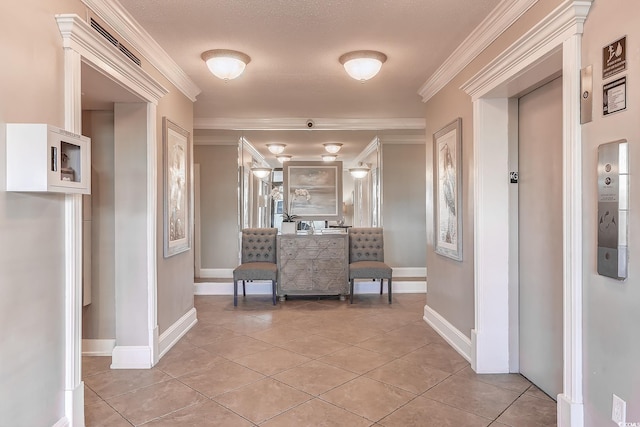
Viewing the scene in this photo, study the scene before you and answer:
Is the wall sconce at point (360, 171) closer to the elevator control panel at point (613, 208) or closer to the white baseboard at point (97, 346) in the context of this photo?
the white baseboard at point (97, 346)

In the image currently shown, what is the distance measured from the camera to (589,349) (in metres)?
1.98

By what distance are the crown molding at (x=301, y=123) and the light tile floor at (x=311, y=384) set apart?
306cm

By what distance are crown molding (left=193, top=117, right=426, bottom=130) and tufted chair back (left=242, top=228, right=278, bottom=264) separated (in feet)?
5.45

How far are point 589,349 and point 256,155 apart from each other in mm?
6145

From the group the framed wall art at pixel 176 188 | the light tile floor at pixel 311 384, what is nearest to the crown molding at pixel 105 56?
the framed wall art at pixel 176 188

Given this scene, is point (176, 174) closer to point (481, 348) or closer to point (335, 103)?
point (335, 103)

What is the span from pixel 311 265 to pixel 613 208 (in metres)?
4.43

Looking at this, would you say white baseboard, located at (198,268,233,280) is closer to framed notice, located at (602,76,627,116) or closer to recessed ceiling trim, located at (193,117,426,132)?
recessed ceiling trim, located at (193,117,426,132)

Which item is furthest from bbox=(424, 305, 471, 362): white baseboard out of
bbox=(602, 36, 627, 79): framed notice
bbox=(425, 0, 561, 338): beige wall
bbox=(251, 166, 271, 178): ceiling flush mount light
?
bbox=(251, 166, 271, 178): ceiling flush mount light

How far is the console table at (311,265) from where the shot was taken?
5.88 m

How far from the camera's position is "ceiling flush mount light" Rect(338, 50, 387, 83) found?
11.4 ft

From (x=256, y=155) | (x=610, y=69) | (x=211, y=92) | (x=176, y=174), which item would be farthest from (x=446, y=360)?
(x=256, y=155)

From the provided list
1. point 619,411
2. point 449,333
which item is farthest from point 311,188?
point 619,411

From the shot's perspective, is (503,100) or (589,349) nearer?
(589,349)
